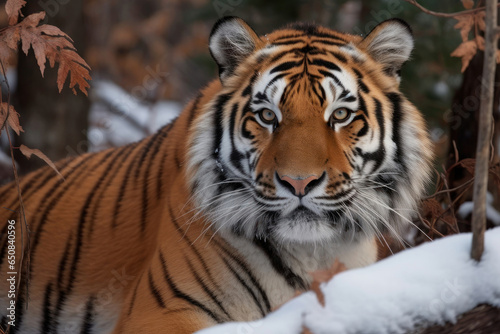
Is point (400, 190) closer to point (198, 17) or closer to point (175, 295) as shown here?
point (175, 295)

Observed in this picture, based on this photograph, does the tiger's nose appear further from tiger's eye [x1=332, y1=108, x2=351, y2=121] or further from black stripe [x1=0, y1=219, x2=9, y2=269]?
black stripe [x1=0, y1=219, x2=9, y2=269]

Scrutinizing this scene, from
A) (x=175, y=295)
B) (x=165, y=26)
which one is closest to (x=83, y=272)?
(x=175, y=295)

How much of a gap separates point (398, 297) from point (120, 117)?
8.43 m

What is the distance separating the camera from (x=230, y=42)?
2908 mm

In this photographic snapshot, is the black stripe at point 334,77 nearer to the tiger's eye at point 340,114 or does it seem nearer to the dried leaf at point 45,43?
the tiger's eye at point 340,114

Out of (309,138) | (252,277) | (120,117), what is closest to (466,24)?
(309,138)

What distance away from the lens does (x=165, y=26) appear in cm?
1420

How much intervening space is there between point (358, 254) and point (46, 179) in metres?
1.99

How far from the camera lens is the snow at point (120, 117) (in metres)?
8.93

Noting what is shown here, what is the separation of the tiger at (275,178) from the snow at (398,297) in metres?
0.60

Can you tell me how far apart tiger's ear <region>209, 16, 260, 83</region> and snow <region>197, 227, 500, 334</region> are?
52.1 inches

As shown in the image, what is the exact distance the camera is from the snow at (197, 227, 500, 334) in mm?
1791

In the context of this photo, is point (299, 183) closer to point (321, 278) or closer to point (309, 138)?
point (309, 138)

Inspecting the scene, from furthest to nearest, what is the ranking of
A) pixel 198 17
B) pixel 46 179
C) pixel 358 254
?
pixel 198 17 → pixel 46 179 → pixel 358 254
